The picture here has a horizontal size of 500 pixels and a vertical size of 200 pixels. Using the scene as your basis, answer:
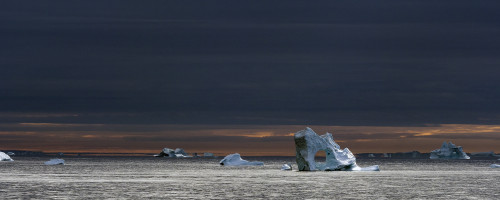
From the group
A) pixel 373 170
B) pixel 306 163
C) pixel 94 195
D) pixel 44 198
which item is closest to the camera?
pixel 44 198

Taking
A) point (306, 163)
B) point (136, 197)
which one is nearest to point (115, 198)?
point (136, 197)

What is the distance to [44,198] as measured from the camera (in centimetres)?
5338

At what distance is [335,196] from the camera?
57781 millimetres

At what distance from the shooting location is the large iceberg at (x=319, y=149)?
315ft

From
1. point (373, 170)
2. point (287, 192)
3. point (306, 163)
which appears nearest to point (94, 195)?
point (287, 192)

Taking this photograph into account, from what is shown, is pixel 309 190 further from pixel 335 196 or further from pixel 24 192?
pixel 24 192

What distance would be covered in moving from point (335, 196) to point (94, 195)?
1899cm

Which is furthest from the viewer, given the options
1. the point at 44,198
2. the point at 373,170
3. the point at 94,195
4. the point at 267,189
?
the point at 373,170

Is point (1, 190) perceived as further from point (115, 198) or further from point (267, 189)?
point (267, 189)

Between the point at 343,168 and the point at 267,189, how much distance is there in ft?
129

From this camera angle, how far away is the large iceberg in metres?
95.9

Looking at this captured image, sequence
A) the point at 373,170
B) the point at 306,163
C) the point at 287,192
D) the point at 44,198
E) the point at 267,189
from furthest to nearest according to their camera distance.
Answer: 1. the point at 373,170
2. the point at 306,163
3. the point at 267,189
4. the point at 287,192
5. the point at 44,198

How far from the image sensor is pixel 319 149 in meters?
96.6

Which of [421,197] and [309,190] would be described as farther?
[309,190]
